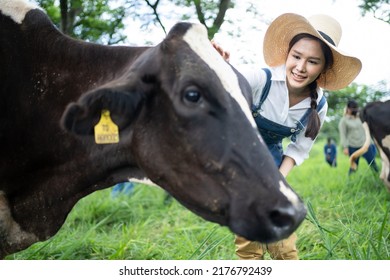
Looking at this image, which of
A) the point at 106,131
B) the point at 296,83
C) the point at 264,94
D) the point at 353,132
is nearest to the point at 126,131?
the point at 106,131

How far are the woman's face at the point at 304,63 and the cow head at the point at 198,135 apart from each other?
27.5 inches

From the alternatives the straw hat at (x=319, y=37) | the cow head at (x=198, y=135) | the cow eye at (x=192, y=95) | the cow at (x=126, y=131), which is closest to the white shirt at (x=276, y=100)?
the straw hat at (x=319, y=37)

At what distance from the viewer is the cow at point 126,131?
1.53m

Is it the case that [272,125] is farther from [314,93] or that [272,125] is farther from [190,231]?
[190,231]

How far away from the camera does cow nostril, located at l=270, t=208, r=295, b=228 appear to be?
146cm

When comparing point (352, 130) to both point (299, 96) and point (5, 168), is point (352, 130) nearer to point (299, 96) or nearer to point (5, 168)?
point (299, 96)

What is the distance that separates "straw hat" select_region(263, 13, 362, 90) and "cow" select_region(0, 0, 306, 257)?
0.76 m

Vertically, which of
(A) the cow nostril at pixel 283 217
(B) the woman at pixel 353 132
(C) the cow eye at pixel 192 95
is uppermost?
(C) the cow eye at pixel 192 95

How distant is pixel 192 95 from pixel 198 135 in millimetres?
158

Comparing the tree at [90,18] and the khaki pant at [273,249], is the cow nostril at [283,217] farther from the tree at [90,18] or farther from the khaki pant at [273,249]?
the tree at [90,18]

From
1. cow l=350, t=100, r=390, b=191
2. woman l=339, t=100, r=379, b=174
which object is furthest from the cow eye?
woman l=339, t=100, r=379, b=174

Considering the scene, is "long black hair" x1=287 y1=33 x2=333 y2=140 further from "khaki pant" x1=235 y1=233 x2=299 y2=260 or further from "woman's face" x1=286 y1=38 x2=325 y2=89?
"khaki pant" x1=235 y1=233 x2=299 y2=260

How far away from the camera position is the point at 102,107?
64.0 inches

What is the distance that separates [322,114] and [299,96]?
19cm
